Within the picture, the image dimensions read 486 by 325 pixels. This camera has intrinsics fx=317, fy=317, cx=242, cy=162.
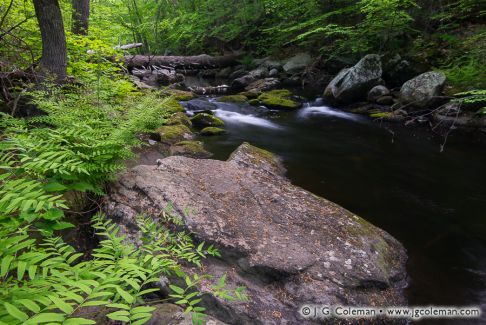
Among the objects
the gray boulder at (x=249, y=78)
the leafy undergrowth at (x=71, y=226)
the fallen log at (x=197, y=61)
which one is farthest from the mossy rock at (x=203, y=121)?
the fallen log at (x=197, y=61)

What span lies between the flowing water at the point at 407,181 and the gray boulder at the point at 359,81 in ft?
4.44

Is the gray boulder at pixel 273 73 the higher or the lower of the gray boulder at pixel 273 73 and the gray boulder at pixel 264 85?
the higher

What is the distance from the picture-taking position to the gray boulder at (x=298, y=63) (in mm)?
18562

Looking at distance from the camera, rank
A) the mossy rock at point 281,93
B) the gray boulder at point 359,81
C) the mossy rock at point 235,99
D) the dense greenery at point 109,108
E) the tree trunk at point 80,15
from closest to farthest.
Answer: the dense greenery at point 109,108, the tree trunk at point 80,15, the gray boulder at point 359,81, the mossy rock at point 235,99, the mossy rock at point 281,93

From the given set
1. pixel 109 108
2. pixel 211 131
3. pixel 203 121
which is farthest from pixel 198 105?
pixel 109 108

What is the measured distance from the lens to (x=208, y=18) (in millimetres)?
23656

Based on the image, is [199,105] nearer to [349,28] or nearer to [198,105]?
[198,105]

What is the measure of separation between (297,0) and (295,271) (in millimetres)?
18172

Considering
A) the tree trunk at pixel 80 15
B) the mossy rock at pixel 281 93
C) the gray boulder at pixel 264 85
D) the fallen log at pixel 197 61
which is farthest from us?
the fallen log at pixel 197 61

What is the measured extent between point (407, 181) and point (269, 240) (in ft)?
15.6

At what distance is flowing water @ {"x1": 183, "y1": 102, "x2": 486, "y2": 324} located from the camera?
4.33 m

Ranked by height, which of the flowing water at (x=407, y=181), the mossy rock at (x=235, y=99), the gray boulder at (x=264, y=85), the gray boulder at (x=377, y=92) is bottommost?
the flowing water at (x=407, y=181)

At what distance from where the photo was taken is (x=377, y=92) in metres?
12.7

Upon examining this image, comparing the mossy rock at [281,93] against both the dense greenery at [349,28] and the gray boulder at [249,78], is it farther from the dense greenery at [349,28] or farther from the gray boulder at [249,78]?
the gray boulder at [249,78]
